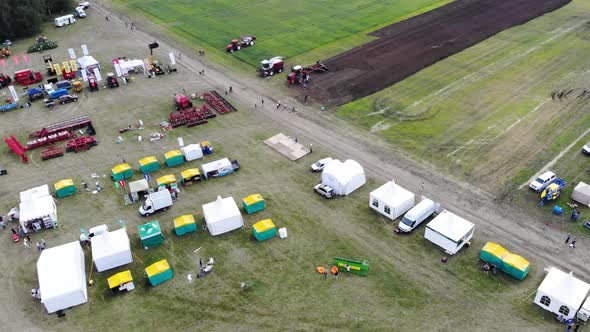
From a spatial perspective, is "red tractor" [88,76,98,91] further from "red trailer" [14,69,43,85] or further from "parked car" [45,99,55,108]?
"red trailer" [14,69,43,85]

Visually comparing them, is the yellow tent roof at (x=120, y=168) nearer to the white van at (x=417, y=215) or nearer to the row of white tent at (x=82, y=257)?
the row of white tent at (x=82, y=257)

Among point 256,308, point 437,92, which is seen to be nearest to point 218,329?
point 256,308

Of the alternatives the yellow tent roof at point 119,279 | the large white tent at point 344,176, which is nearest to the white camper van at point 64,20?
the large white tent at point 344,176

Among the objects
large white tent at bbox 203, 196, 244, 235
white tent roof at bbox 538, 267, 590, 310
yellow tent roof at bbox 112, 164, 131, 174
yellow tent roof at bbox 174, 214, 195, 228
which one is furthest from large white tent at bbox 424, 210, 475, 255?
yellow tent roof at bbox 112, 164, 131, 174

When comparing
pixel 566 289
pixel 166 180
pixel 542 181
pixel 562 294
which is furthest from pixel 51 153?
pixel 542 181

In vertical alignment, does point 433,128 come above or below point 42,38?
below

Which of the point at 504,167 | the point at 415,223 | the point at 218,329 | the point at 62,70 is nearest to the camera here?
the point at 218,329

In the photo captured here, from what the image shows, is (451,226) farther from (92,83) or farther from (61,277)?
(92,83)

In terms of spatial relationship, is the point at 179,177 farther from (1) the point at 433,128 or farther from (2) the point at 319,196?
(1) the point at 433,128
